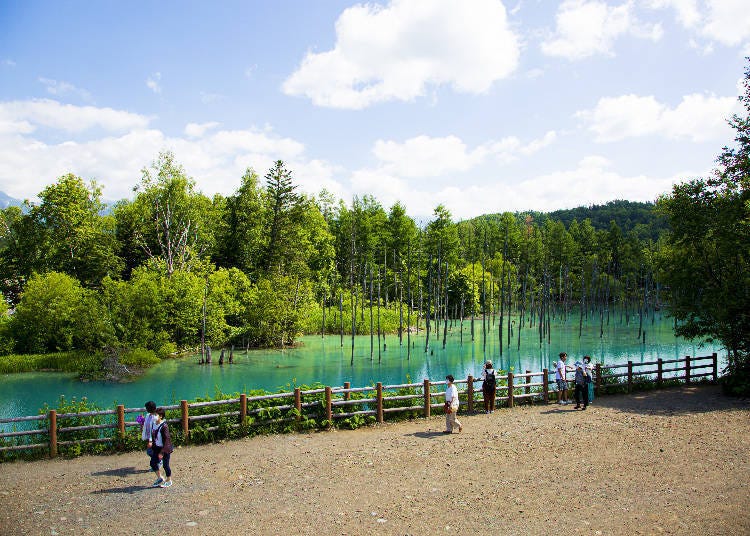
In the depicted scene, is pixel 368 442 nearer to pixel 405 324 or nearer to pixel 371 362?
pixel 371 362

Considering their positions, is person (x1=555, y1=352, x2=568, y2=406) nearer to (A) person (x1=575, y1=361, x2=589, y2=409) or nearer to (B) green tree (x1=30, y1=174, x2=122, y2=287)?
(A) person (x1=575, y1=361, x2=589, y2=409)

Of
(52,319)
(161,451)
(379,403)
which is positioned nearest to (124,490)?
(161,451)

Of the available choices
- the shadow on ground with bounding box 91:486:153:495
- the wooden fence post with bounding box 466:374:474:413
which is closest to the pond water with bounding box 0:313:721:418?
the wooden fence post with bounding box 466:374:474:413

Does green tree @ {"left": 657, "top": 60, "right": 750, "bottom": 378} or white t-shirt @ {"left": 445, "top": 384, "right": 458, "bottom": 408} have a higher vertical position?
green tree @ {"left": 657, "top": 60, "right": 750, "bottom": 378}

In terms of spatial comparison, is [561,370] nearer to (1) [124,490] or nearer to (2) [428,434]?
(2) [428,434]

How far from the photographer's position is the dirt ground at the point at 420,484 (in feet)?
28.4

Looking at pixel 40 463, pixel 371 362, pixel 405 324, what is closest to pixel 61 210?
pixel 371 362

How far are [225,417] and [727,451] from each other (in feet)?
41.7

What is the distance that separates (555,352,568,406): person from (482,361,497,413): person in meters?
2.54

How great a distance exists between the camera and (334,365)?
3812 centimetres

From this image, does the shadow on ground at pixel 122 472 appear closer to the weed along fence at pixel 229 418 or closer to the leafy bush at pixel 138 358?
the weed along fence at pixel 229 418

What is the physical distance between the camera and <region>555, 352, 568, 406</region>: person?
55.5ft

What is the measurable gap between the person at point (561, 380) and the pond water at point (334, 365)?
7353 millimetres

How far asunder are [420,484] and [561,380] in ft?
28.5
